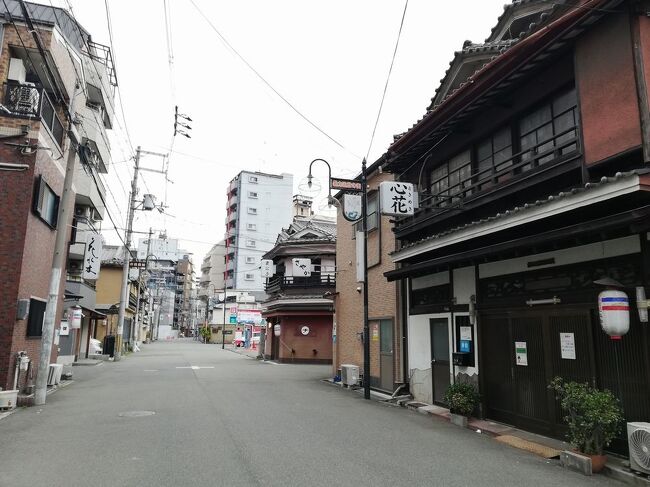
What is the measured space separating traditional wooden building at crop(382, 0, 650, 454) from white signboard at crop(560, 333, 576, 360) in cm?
3

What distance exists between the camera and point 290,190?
8281 centimetres

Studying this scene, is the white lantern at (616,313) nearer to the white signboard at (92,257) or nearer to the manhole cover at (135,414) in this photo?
the manhole cover at (135,414)

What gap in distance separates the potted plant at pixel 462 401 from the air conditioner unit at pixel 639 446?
387 cm

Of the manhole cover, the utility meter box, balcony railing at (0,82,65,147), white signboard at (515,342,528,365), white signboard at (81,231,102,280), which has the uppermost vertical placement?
balcony railing at (0,82,65,147)

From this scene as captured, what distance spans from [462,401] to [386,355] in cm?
570

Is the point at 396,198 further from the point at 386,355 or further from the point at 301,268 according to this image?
the point at 301,268

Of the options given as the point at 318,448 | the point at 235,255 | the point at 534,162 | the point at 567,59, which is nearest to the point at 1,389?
the point at 318,448

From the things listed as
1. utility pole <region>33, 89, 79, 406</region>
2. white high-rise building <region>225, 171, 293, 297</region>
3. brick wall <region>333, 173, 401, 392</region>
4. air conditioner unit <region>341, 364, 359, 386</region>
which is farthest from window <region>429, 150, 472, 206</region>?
white high-rise building <region>225, 171, 293, 297</region>

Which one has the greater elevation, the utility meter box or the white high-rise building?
the white high-rise building

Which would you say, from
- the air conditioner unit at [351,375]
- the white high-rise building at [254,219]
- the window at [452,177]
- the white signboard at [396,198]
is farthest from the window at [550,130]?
the white high-rise building at [254,219]

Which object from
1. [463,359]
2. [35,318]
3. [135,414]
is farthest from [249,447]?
[35,318]

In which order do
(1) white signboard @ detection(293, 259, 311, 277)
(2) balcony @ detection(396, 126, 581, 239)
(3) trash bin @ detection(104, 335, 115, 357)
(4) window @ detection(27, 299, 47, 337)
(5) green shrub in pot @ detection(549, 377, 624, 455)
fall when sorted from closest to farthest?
(5) green shrub in pot @ detection(549, 377, 624, 455) < (2) balcony @ detection(396, 126, 581, 239) < (4) window @ detection(27, 299, 47, 337) < (1) white signboard @ detection(293, 259, 311, 277) < (3) trash bin @ detection(104, 335, 115, 357)

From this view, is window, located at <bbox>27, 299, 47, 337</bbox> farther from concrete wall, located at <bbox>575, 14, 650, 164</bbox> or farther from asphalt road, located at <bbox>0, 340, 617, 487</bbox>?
concrete wall, located at <bbox>575, 14, 650, 164</bbox>

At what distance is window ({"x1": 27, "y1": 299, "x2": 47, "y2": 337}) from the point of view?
13.6m
